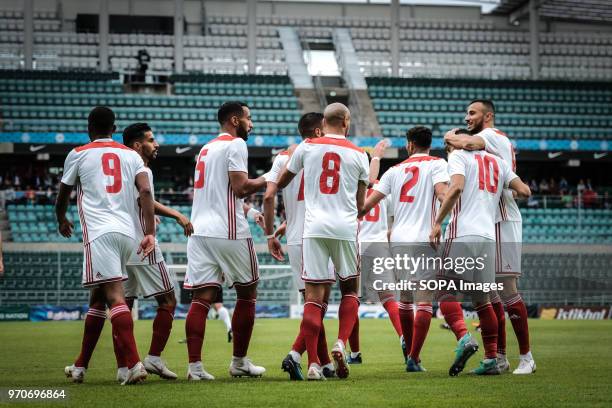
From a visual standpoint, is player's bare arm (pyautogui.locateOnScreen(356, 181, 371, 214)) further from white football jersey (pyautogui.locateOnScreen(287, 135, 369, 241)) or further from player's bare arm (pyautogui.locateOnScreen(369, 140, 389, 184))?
player's bare arm (pyautogui.locateOnScreen(369, 140, 389, 184))

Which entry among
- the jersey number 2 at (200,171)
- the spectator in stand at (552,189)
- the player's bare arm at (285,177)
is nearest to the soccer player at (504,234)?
the player's bare arm at (285,177)

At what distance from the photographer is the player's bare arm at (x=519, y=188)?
836 centimetres

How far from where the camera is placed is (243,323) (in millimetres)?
8023

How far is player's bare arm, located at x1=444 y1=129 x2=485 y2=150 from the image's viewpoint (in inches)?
332

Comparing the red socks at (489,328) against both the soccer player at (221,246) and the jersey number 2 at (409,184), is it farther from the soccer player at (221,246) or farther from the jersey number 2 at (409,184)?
the soccer player at (221,246)

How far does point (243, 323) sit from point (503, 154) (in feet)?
10.0

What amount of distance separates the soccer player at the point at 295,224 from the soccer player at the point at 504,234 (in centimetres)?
136

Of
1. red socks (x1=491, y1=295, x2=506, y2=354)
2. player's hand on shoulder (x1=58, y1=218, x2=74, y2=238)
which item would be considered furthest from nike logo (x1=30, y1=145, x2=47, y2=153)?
red socks (x1=491, y1=295, x2=506, y2=354)

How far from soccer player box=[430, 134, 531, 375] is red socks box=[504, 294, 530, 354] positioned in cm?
41

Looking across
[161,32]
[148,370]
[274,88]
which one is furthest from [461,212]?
[161,32]

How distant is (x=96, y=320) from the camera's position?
7.79 meters

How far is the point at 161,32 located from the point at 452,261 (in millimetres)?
39102

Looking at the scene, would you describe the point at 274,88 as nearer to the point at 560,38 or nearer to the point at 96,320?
the point at 560,38

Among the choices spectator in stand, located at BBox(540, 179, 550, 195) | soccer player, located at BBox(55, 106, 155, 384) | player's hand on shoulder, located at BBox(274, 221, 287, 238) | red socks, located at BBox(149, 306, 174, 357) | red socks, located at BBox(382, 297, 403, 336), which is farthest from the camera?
spectator in stand, located at BBox(540, 179, 550, 195)
